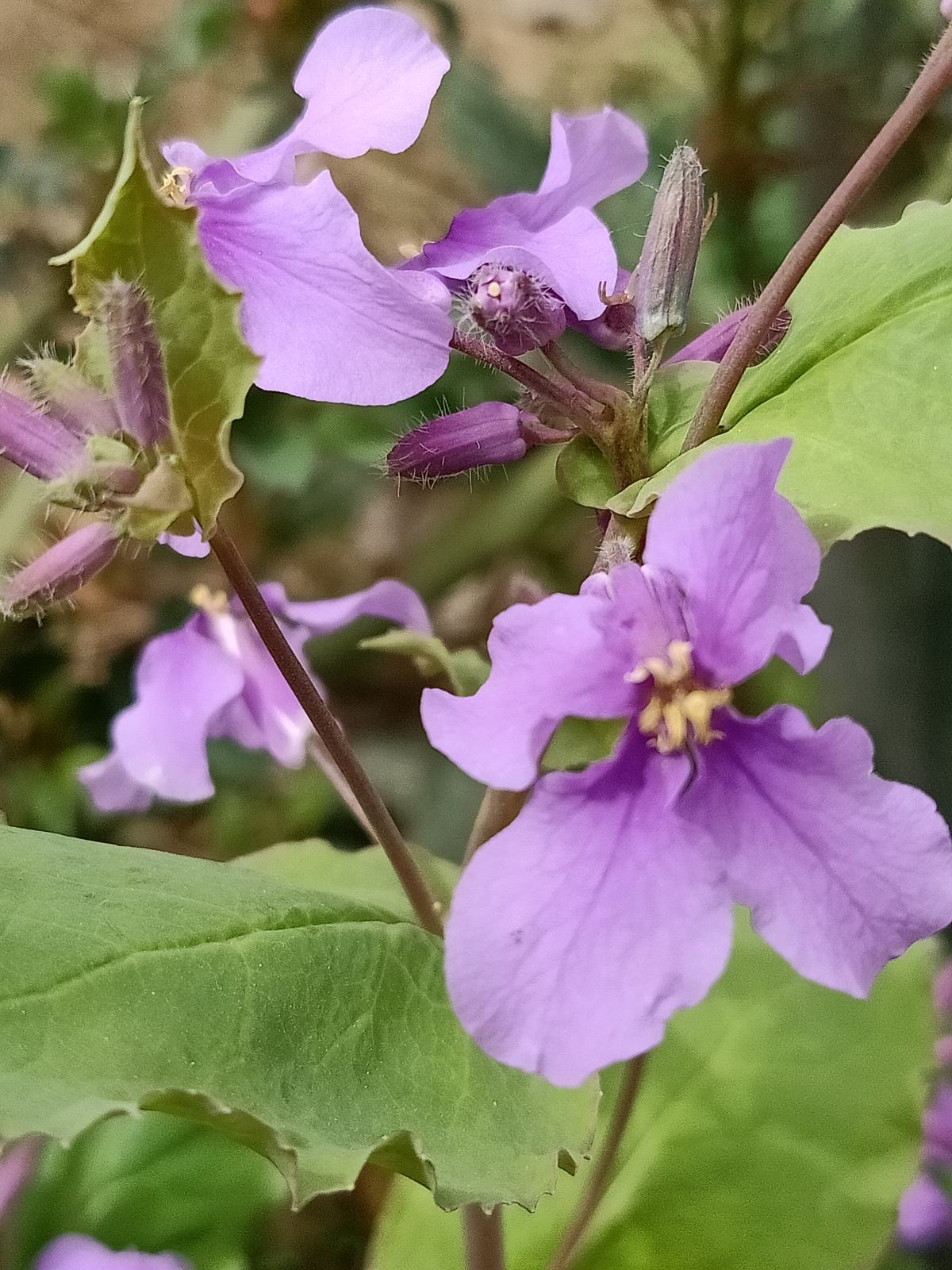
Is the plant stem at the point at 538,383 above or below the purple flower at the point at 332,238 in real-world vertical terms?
below

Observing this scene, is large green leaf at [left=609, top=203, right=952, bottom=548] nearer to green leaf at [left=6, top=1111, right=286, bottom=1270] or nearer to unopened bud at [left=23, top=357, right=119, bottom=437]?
unopened bud at [left=23, top=357, right=119, bottom=437]

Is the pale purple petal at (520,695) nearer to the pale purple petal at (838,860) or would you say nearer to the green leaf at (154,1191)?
the pale purple petal at (838,860)

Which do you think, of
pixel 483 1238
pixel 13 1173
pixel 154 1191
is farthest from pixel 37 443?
pixel 154 1191

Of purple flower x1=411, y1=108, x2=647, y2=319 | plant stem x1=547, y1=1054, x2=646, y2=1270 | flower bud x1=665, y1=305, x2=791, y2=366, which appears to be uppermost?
purple flower x1=411, y1=108, x2=647, y2=319

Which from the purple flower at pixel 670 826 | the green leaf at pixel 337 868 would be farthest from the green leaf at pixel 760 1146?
the purple flower at pixel 670 826

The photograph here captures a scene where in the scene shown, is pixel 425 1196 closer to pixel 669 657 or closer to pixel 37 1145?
pixel 37 1145

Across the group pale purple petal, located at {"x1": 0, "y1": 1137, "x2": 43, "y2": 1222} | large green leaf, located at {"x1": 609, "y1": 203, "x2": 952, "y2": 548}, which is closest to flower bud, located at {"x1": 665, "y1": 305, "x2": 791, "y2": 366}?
large green leaf, located at {"x1": 609, "y1": 203, "x2": 952, "y2": 548}

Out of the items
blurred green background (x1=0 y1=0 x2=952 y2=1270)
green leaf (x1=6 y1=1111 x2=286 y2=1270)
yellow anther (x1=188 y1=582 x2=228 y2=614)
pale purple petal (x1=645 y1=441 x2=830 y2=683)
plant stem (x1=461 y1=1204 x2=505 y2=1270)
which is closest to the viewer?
pale purple petal (x1=645 y1=441 x2=830 y2=683)
